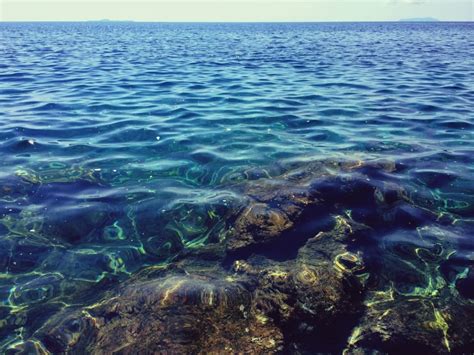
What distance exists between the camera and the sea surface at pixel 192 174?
5.37 meters

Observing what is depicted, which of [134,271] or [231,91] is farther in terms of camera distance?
[231,91]

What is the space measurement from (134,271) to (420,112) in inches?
438

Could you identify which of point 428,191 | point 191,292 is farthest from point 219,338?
point 428,191

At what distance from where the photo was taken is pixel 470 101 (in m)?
13.8

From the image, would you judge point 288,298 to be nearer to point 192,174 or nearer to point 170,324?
point 170,324

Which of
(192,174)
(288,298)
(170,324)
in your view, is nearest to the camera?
(170,324)

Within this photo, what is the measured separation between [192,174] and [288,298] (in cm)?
421

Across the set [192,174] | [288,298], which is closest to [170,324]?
[288,298]

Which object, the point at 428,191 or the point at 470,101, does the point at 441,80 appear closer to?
the point at 470,101

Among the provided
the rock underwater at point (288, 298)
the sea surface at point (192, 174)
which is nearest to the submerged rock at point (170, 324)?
the rock underwater at point (288, 298)

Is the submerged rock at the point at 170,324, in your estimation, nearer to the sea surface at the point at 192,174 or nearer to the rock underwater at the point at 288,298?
the rock underwater at the point at 288,298

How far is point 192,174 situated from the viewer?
26.7ft

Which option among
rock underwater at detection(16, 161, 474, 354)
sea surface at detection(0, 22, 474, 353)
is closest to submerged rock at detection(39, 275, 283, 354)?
rock underwater at detection(16, 161, 474, 354)

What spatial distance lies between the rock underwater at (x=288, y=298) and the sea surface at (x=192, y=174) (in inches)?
3.3
